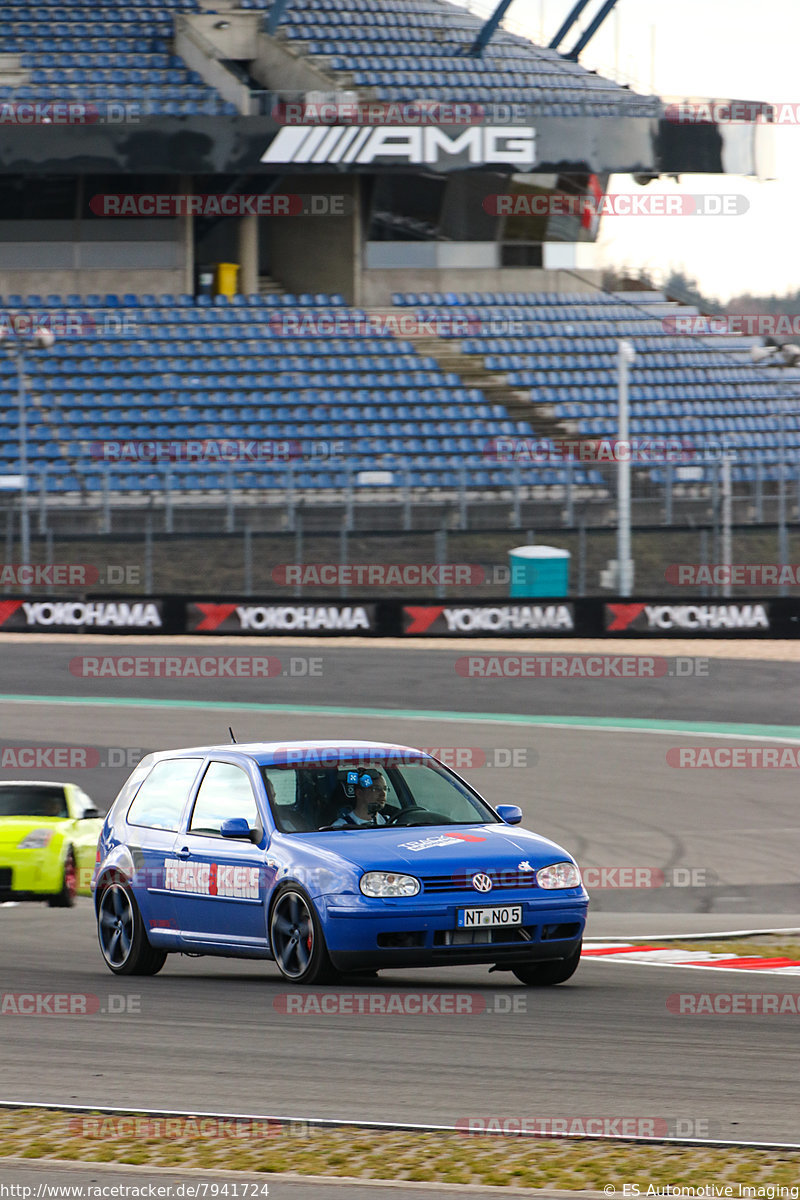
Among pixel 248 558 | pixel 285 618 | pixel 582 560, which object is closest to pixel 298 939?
pixel 285 618

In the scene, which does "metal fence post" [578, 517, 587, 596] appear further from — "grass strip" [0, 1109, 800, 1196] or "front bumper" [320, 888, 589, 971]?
"grass strip" [0, 1109, 800, 1196]

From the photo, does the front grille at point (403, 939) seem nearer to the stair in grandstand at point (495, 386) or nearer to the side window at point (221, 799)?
the side window at point (221, 799)

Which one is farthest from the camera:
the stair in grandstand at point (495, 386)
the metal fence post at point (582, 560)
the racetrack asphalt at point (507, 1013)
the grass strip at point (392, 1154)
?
the stair in grandstand at point (495, 386)

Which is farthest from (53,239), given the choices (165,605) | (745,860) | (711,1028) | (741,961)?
(711,1028)

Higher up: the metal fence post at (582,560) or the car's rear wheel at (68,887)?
the metal fence post at (582,560)

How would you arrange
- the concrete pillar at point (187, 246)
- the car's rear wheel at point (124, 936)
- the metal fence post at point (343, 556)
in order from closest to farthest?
1. the car's rear wheel at point (124, 936)
2. the metal fence post at point (343, 556)
3. the concrete pillar at point (187, 246)

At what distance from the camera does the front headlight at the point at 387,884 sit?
7.96 metres

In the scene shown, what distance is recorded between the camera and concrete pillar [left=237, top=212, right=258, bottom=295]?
40.4 metres

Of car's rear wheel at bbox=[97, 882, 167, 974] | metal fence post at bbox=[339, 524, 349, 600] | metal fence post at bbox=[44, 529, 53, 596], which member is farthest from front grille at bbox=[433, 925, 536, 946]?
metal fence post at bbox=[44, 529, 53, 596]

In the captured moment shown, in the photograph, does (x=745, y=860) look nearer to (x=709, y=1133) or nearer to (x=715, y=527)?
(x=709, y=1133)

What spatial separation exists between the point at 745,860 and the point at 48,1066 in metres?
9.75

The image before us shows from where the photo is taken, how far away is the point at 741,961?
10383mm

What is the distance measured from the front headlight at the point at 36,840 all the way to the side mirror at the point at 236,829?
19.1ft

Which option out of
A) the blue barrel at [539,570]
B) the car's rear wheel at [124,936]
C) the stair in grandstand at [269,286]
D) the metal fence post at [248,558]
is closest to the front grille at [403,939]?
the car's rear wheel at [124,936]
